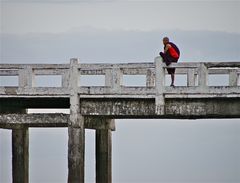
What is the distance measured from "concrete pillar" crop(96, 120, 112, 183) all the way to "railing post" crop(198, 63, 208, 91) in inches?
216

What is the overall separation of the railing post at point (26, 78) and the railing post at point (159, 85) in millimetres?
3068

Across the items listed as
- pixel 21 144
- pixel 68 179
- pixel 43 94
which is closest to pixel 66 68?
pixel 43 94

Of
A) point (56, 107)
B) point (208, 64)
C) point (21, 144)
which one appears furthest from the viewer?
point (21, 144)

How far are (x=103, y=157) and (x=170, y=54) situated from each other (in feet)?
18.1

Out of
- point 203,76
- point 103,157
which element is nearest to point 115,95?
point 203,76

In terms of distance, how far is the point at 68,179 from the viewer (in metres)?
22.4

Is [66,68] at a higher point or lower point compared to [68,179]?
higher

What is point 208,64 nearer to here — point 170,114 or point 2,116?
point 170,114

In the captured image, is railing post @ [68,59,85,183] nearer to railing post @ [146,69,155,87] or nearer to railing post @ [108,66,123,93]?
railing post @ [108,66,123,93]

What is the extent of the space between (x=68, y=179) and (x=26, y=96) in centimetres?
227

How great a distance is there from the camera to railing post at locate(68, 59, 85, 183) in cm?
2227

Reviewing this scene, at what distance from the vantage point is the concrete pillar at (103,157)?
26562mm

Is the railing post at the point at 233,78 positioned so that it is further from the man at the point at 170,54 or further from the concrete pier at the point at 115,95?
the man at the point at 170,54

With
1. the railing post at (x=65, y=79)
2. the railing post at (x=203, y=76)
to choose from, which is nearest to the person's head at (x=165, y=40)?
the railing post at (x=203, y=76)
